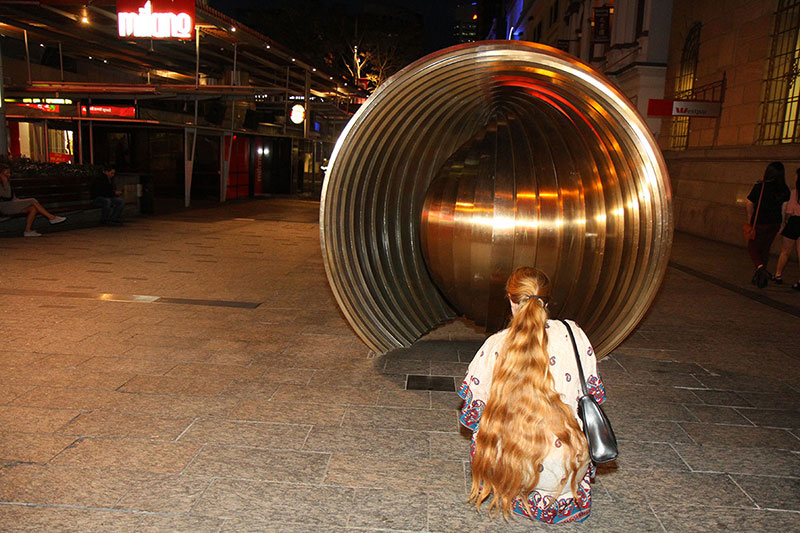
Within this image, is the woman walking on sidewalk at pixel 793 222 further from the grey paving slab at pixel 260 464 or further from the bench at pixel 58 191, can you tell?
the bench at pixel 58 191

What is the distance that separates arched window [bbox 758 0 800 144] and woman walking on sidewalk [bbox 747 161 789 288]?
4.57m

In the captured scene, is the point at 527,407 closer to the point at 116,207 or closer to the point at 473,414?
the point at 473,414

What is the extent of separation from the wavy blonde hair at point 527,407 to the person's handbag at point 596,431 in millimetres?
108

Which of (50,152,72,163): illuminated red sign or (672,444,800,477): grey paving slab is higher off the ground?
(50,152,72,163): illuminated red sign

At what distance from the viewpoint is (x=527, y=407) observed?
310cm

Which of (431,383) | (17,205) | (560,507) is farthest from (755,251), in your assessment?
(17,205)

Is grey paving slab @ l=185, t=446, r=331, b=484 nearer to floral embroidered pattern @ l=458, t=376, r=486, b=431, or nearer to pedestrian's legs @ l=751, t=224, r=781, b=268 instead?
floral embroidered pattern @ l=458, t=376, r=486, b=431

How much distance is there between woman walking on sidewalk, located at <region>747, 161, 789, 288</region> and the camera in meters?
10.1

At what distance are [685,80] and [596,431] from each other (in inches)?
805

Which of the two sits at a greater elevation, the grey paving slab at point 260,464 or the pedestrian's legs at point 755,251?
the pedestrian's legs at point 755,251

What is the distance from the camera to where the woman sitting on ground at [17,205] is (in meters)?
12.4

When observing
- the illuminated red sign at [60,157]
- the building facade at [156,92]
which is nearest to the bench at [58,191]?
the building facade at [156,92]

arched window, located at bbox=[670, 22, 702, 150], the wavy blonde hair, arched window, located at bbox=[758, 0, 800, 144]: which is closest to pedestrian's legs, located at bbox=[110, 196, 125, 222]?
the wavy blonde hair

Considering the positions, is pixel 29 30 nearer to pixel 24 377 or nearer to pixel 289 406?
pixel 24 377
